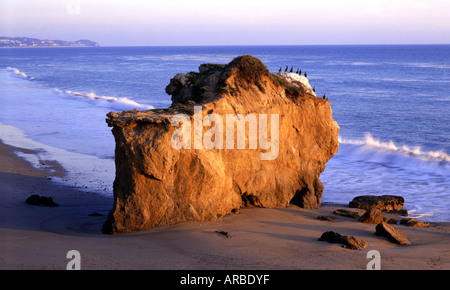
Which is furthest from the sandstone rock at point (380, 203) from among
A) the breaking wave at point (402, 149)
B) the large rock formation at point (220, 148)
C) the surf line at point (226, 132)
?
the breaking wave at point (402, 149)

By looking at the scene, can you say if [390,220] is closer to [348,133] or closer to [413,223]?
[413,223]

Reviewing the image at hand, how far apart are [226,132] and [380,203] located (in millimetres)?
5257

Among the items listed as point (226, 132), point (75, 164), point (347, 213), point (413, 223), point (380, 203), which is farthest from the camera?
point (75, 164)

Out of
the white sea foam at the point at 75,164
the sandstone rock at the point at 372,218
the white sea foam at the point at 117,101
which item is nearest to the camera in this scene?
the sandstone rock at the point at 372,218

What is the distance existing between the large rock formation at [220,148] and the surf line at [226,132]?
0.02m

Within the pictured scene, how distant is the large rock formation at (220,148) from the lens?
375 inches

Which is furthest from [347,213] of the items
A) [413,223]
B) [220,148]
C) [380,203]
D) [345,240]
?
[220,148]

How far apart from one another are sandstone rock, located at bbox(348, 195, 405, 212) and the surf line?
3275mm

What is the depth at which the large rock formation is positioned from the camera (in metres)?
9.52

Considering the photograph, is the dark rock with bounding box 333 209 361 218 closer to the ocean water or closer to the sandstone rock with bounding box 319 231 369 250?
the ocean water

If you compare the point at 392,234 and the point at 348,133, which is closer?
the point at 392,234

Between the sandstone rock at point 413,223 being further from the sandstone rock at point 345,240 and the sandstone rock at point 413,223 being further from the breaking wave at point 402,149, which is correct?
the breaking wave at point 402,149

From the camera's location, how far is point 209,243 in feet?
28.2

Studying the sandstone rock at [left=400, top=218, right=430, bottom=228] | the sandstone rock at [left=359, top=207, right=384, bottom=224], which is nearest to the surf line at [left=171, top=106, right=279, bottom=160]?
the sandstone rock at [left=359, top=207, right=384, bottom=224]
